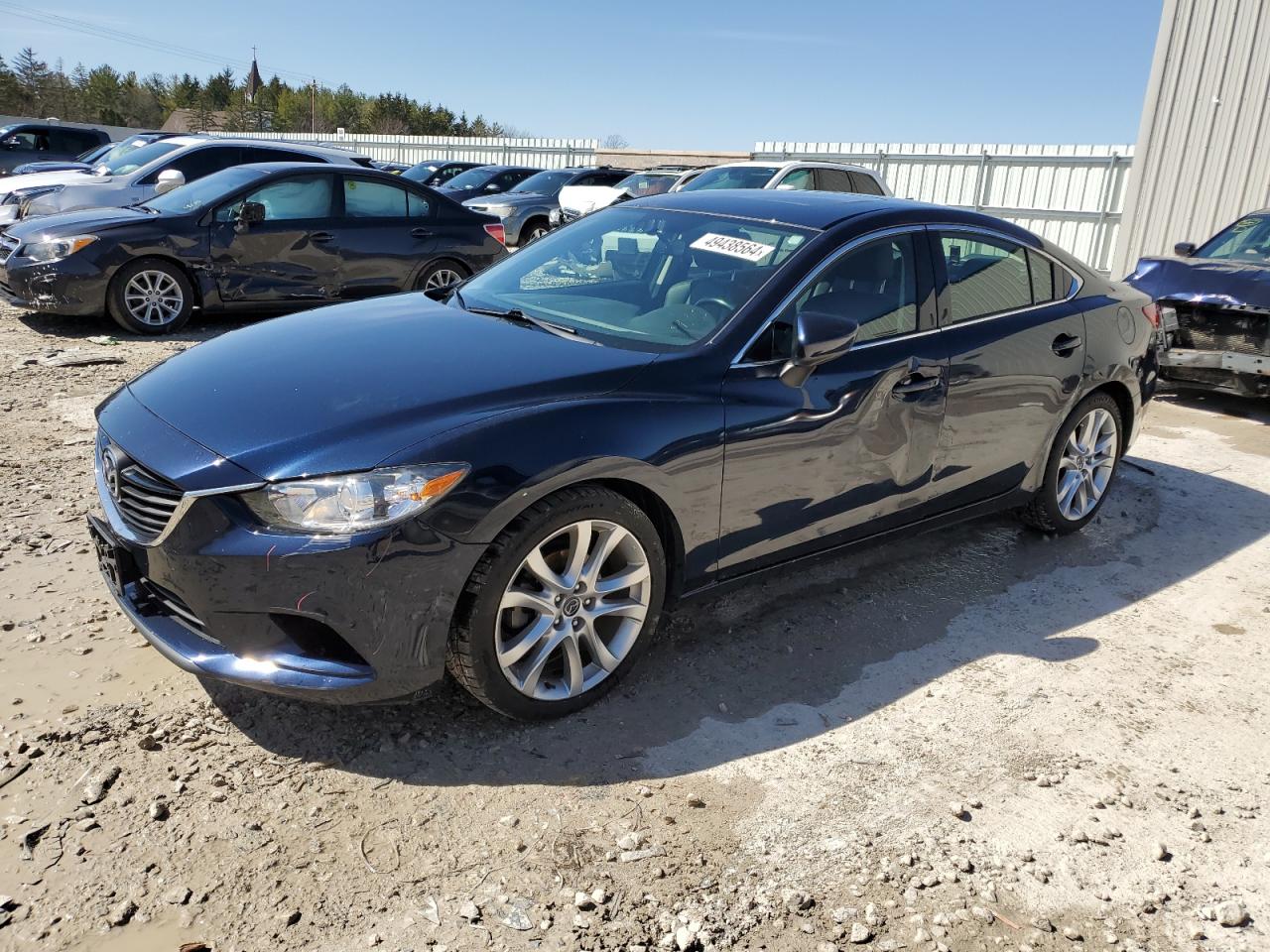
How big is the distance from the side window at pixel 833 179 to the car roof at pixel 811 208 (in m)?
7.87

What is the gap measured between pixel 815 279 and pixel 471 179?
18.2 meters

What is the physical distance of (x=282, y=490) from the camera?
2721 millimetres

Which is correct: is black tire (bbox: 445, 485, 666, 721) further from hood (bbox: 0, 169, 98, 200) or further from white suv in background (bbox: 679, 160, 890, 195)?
hood (bbox: 0, 169, 98, 200)

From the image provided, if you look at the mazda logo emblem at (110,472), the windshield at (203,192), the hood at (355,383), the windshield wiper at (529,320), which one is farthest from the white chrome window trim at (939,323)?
the windshield at (203,192)

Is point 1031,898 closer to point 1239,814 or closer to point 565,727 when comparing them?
point 1239,814

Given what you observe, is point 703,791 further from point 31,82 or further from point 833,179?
point 31,82

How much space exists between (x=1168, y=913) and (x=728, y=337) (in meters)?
2.14

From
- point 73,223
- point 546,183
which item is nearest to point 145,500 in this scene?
point 73,223

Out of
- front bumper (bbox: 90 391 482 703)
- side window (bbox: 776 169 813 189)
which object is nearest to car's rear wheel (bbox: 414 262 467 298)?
side window (bbox: 776 169 813 189)

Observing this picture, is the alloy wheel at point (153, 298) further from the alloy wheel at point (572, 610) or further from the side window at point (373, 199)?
the alloy wheel at point (572, 610)

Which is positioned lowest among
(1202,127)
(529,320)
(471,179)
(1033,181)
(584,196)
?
(529,320)

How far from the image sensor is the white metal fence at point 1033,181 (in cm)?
1866

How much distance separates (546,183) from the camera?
19094 millimetres

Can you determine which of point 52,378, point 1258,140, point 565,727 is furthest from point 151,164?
point 1258,140
